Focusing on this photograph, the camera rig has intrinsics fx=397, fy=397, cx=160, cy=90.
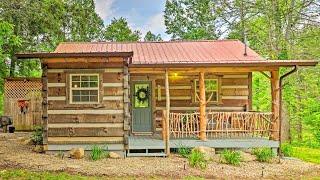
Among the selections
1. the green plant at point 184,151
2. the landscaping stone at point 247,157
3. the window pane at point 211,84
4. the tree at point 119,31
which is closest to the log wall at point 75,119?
the green plant at point 184,151

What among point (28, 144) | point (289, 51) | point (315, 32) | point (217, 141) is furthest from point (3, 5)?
point (315, 32)

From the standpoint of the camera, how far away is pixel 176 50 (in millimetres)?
15945

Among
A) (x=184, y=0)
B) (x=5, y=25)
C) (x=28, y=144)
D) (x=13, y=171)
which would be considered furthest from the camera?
(x=184, y=0)

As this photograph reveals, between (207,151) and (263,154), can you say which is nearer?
(263,154)

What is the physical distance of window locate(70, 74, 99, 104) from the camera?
40.4 ft

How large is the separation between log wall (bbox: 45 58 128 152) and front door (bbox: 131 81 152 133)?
8.18 ft

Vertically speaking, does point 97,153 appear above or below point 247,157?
above

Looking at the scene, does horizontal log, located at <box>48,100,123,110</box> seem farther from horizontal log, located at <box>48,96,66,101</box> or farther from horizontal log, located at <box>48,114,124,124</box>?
horizontal log, located at <box>48,114,124,124</box>

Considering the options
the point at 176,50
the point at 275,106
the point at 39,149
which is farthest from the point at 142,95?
the point at 275,106

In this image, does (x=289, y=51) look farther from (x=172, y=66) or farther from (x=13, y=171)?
(x=13, y=171)

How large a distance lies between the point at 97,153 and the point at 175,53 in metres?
5.41

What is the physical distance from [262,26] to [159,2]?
10.6 metres

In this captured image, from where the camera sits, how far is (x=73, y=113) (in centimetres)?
1226

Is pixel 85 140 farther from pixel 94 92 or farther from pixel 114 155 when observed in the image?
pixel 94 92
